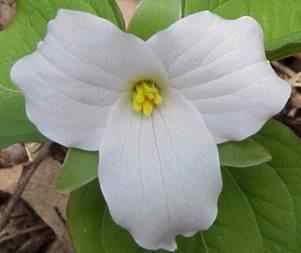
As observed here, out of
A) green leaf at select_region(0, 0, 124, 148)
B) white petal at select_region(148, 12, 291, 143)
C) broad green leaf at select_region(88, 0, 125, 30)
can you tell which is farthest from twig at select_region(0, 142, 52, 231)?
white petal at select_region(148, 12, 291, 143)

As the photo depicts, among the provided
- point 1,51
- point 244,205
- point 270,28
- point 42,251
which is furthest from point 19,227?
point 270,28

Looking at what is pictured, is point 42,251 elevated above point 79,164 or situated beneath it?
situated beneath

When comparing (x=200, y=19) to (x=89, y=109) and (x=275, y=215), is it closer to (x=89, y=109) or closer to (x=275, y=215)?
(x=89, y=109)

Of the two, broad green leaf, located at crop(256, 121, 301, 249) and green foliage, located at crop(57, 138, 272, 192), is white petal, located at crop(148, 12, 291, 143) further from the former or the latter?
broad green leaf, located at crop(256, 121, 301, 249)

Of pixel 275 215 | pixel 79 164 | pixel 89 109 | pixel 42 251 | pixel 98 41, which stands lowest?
pixel 42 251

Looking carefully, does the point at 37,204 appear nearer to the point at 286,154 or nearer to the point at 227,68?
the point at 286,154
